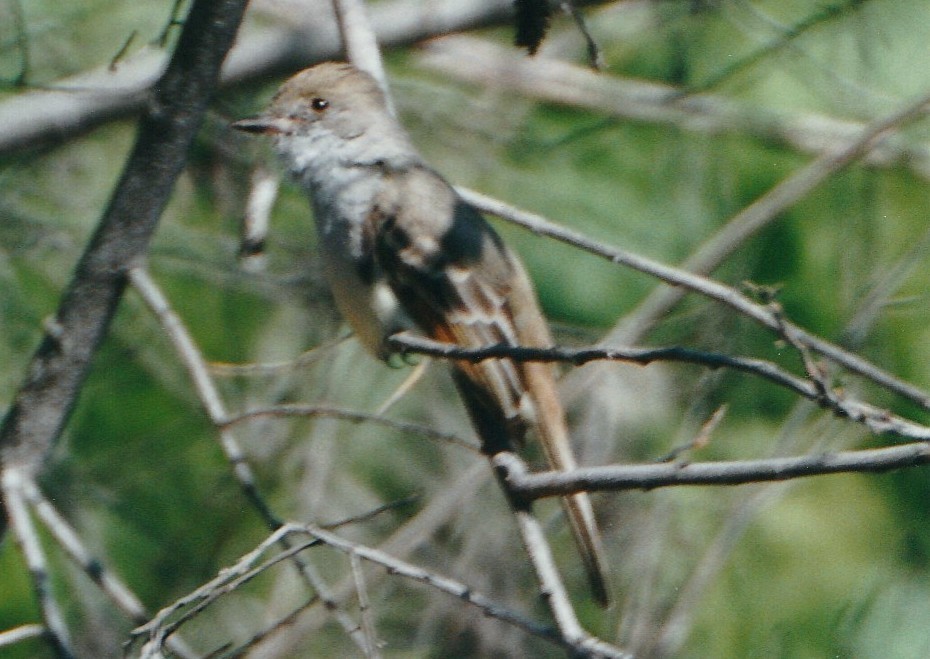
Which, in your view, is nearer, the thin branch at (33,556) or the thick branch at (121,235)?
→ the thin branch at (33,556)

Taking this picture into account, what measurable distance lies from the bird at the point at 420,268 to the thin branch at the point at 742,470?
1220 mm

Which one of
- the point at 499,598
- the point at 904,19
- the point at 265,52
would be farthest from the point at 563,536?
the point at 904,19

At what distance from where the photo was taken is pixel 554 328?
487 centimetres

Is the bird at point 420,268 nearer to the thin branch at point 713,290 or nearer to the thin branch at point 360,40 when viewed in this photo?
the thin branch at point 360,40

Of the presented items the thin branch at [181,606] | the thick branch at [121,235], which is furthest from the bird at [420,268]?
the thin branch at [181,606]

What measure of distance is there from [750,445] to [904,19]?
192cm

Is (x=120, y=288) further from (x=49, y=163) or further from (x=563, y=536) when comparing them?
(x=49, y=163)

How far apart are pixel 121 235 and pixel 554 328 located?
1956mm

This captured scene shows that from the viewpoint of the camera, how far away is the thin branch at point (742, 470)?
223 cm

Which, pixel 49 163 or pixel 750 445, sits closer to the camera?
pixel 750 445

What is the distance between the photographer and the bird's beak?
435 centimetres

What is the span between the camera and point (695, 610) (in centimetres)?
430

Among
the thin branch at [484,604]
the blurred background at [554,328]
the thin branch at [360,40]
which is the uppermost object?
the thin branch at [360,40]

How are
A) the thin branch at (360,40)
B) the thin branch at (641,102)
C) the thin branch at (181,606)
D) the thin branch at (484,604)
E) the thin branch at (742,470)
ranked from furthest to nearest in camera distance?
the thin branch at (641,102)
the thin branch at (360,40)
the thin branch at (484,604)
the thin branch at (181,606)
the thin branch at (742,470)
